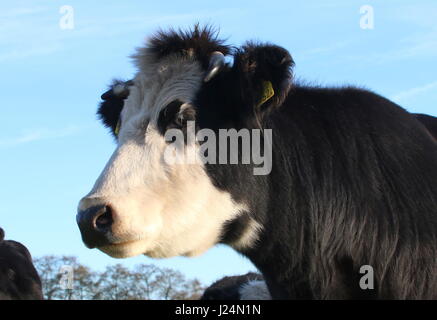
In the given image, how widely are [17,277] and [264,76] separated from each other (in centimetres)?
280

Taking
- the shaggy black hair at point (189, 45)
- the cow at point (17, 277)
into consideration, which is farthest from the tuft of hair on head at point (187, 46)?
the cow at point (17, 277)

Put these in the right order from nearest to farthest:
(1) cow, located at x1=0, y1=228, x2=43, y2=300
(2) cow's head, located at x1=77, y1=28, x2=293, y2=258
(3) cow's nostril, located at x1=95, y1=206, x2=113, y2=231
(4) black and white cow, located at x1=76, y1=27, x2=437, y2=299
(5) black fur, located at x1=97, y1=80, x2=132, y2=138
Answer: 1. (3) cow's nostril, located at x1=95, y1=206, x2=113, y2=231
2. (2) cow's head, located at x1=77, y1=28, x2=293, y2=258
3. (4) black and white cow, located at x1=76, y1=27, x2=437, y2=299
4. (5) black fur, located at x1=97, y1=80, x2=132, y2=138
5. (1) cow, located at x1=0, y1=228, x2=43, y2=300

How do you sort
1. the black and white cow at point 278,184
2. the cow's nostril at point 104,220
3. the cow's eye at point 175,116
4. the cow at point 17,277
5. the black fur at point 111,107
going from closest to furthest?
the cow's nostril at point 104,220 < the black and white cow at point 278,184 < the cow's eye at point 175,116 < the black fur at point 111,107 < the cow at point 17,277

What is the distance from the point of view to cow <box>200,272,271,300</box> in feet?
27.2

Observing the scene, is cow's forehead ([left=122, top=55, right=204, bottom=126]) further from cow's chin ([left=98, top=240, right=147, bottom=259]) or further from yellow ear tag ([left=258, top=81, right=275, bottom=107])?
cow's chin ([left=98, top=240, right=147, bottom=259])

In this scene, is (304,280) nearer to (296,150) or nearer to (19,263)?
(296,150)

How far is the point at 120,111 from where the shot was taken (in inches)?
266

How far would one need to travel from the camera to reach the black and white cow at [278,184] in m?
5.56

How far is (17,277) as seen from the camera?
6961mm

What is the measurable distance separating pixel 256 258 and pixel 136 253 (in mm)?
940

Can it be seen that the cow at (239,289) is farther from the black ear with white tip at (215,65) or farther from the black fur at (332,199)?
the black ear with white tip at (215,65)

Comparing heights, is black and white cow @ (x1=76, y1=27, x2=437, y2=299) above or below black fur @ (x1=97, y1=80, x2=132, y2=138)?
below

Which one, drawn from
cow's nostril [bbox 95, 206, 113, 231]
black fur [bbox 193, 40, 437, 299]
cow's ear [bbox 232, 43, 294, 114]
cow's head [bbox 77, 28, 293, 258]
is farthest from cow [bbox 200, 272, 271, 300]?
cow's nostril [bbox 95, 206, 113, 231]
